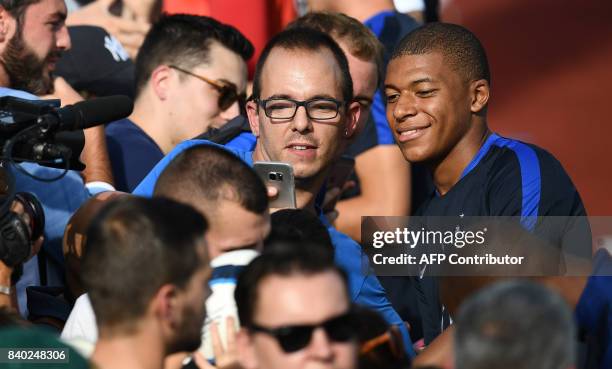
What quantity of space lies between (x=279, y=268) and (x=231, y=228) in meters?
0.62

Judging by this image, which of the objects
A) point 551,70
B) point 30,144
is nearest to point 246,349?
point 30,144

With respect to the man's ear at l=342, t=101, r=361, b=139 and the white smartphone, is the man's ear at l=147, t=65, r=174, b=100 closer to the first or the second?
the man's ear at l=342, t=101, r=361, b=139

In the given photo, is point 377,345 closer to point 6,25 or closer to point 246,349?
point 246,349

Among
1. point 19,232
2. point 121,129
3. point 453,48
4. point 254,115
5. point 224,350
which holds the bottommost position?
point 224,350

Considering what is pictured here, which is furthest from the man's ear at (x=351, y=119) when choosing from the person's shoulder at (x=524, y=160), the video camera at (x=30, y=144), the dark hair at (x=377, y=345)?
the dark hair at (x=377, y=345)

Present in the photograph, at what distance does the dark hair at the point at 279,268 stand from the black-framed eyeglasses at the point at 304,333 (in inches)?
3.9

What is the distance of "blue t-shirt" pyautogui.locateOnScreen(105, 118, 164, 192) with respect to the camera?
5.09 metres

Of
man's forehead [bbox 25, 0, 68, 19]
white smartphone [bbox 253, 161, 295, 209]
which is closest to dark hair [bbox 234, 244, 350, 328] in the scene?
white smartphone [bbox 253, 161, 295, 209]

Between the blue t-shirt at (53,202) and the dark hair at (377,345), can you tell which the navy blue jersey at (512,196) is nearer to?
the dark hair at (377,345)

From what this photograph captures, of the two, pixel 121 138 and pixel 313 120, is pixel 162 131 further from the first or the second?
pixel 313 120

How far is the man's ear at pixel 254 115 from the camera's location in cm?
443

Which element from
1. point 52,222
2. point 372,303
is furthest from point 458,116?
point 52,222

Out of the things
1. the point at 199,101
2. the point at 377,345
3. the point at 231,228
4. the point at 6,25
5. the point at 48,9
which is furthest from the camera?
the point at 199,101

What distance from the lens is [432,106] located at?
14.1 ft
